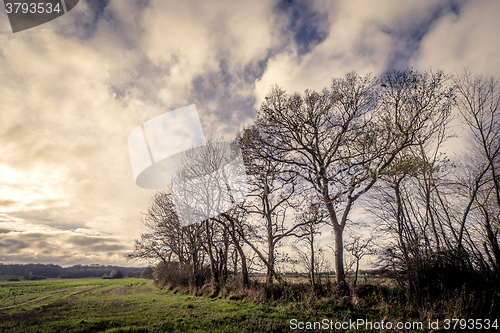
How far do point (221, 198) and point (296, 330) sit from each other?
1120cm

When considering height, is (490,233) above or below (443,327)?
above

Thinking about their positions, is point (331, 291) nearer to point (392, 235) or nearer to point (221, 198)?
point (392, 235)

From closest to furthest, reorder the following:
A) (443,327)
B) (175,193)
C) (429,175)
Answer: (443,327)
(429,175)
(175,193)

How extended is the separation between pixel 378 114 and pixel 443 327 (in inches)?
377

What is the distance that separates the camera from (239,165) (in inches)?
548

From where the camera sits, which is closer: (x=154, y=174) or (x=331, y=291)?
(x=331, y=291)

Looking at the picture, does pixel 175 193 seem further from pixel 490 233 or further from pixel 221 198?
pixel 490 233

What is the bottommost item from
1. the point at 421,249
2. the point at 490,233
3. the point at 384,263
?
the point at 384,263

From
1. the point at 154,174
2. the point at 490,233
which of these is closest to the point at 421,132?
the point at 490,233

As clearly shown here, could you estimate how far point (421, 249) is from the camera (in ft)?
30.4

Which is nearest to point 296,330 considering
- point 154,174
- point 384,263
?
point 384,263

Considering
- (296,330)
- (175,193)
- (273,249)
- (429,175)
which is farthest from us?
(175,193)

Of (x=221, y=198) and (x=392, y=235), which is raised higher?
(x=221, y=198)

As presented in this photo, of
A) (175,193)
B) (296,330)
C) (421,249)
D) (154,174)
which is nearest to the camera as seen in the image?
(296,330)
